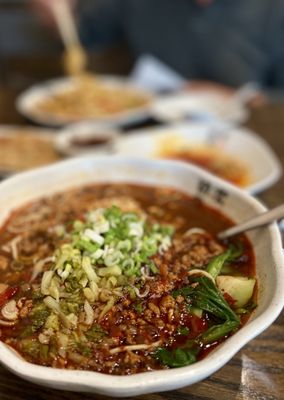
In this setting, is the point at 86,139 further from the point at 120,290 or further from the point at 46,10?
the point at 46,10

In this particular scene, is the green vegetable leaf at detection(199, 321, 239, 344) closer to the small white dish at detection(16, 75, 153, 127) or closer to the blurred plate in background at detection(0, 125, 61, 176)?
the blurred plate in background at detection(0, 125, 61, 176)

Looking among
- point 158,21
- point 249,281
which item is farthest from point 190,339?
point 158,21

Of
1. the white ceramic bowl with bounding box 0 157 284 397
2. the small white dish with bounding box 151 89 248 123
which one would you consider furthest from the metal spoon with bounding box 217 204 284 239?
the small white dish with bounding box 151 89 248 123

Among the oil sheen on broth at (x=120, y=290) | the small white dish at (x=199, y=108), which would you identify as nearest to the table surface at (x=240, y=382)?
the oil sheen on broth at (x=120, y=290)

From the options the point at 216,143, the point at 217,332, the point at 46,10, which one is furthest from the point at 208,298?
the point at 46,10

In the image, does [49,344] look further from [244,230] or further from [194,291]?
[244,230]

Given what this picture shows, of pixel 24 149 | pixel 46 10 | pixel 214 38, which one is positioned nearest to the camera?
pixel 24 149
